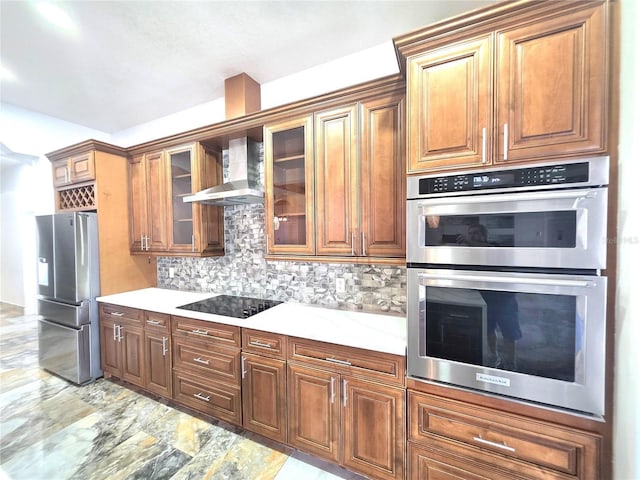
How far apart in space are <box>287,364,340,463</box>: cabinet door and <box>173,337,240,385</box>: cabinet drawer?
497 millimetres

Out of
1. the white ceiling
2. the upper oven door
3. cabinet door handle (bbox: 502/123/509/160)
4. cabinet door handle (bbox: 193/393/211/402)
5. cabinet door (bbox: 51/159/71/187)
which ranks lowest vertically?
cabinet door handle (bbox: 193/393/211/402)

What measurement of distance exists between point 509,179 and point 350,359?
4.17 ft

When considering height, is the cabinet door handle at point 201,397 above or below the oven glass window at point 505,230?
below

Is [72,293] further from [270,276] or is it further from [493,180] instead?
[493,180]

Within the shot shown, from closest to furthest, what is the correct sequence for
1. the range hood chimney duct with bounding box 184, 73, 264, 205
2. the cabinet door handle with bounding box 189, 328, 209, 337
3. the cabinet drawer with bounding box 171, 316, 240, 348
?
the cabinet drawer with bounding box 171, 316, 240, 348, the cabinet door handle with bounding box 189, 328, 209, 337, the range hood chimney duct with bounding box 184, 73, 264, 205

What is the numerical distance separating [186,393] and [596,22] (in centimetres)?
335

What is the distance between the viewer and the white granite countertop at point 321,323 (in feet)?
5.09

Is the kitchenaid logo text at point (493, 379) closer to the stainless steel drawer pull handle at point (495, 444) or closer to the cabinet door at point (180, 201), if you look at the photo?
the stainless steel drawer pull handle at point (495, 444)

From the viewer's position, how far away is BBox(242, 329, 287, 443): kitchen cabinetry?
1.76m

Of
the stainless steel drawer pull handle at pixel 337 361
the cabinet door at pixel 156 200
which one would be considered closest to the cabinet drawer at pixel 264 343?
the stainless steel drawer pull handle at pixel 337 361

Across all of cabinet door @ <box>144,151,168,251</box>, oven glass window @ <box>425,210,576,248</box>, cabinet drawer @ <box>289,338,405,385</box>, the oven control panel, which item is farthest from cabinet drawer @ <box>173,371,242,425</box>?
the oven control panel

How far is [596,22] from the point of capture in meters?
1.05

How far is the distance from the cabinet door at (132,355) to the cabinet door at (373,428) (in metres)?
2.04

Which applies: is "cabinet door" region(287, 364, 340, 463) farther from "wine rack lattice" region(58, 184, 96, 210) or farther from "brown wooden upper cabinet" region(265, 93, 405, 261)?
"wine rack lattice" region(58, 184, 96, 210)
